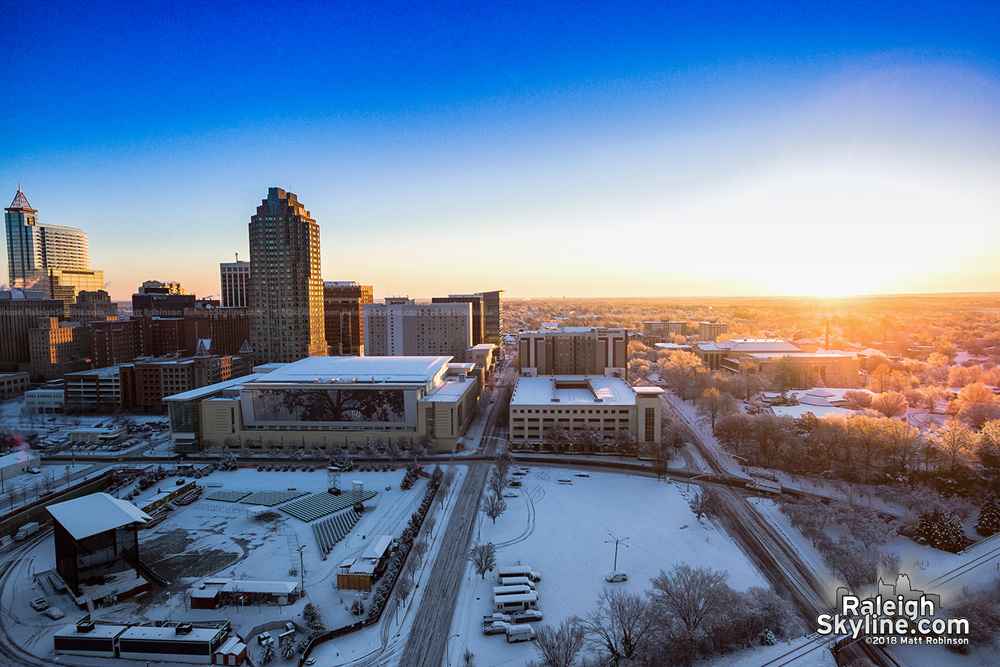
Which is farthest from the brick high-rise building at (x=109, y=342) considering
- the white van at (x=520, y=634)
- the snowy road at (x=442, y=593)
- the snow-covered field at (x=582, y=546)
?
the white van at (x=520, y=634)

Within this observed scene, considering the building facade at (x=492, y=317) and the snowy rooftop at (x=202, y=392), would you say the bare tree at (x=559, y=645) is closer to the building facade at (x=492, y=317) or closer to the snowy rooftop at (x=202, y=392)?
the snowy rooftop at (x=202, y=392)

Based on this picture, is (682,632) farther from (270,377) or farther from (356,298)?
(356,298)

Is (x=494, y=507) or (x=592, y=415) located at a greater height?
(x=592, y=415)

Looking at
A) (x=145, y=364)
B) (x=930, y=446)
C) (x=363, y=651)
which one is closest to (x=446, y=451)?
(x=363, y=651)

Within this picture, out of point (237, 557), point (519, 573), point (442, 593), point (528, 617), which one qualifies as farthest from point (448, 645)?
point (237, 557)

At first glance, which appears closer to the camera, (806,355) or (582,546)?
(582,546)

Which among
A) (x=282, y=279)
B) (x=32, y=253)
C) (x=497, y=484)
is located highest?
(x=32, y=253)

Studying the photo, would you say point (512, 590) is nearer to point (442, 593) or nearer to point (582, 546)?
point (442, 593)

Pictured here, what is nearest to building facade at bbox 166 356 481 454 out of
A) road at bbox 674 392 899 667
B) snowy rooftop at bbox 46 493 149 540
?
snowy rooftop at bbox 46 493 149 540
